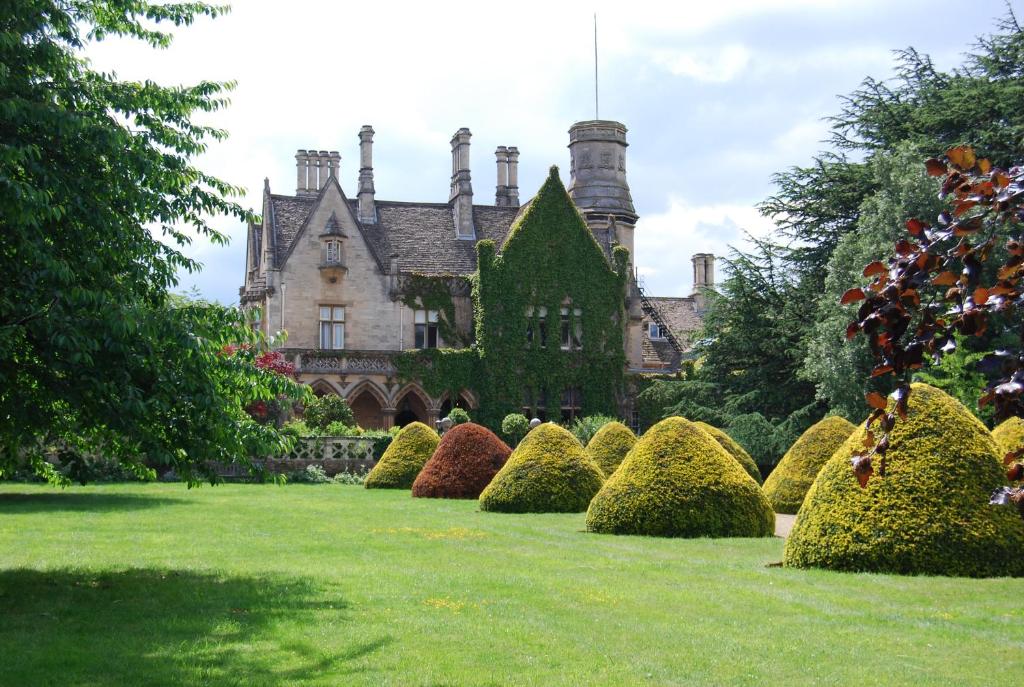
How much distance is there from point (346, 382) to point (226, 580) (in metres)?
33.4

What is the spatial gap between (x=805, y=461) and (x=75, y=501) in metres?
15.2

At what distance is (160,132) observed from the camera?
11.9 meters

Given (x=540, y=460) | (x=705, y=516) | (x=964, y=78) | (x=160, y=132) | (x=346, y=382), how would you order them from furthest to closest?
(x=346, y=382) < (x=964, y=78) < (x=540, y=460) < (x=705, y=516) < (x=160, y=132)

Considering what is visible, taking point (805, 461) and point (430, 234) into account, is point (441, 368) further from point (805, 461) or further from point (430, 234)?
point (805, 461)

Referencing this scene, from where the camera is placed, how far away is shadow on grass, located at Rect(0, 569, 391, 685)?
8.09 metres

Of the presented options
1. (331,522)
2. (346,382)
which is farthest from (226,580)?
(346,382)

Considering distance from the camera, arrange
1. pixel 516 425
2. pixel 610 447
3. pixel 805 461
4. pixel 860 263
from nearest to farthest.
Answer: pixel 805 461, pixel 610 447, pixel 860 263, pixel 516 425

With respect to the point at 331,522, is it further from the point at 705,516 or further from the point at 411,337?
the point at 411,337

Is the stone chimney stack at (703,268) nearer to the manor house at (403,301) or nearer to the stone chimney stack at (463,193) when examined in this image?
the manor house at (403,301)

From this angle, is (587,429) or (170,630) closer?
(170,630)

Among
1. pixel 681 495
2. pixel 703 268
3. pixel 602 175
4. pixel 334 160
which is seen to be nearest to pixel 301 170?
pixel 334 160

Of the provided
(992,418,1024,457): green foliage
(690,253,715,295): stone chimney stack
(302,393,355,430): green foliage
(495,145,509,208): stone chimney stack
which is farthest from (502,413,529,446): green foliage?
(690,253,715,295): stone chimney stack

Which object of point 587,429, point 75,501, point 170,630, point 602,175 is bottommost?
point 170,630

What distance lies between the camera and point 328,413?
140 feet
